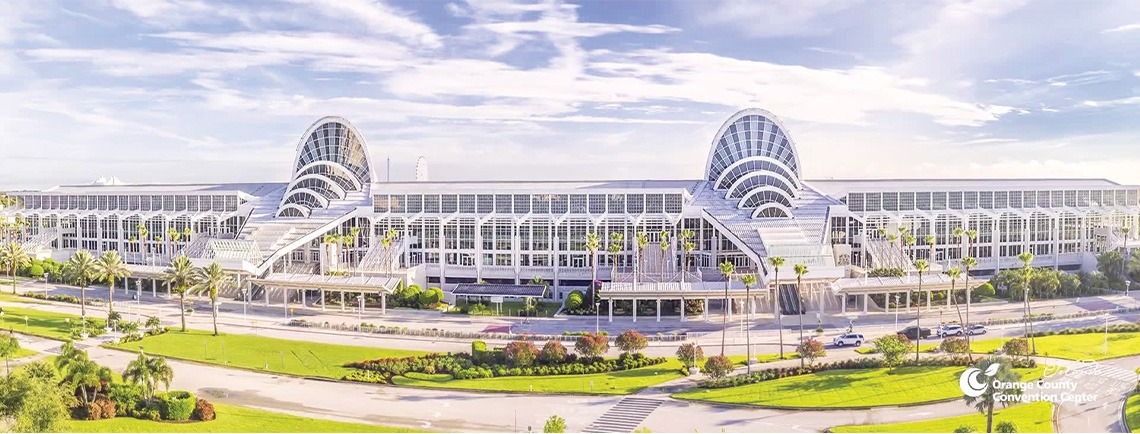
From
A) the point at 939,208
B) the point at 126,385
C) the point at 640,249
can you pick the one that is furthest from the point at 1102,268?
the point at 126,385

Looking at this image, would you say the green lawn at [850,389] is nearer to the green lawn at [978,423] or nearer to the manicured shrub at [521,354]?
the green lawn at [978,423]

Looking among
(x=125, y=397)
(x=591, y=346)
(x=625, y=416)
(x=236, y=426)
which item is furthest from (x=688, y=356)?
(x=125, y=397)

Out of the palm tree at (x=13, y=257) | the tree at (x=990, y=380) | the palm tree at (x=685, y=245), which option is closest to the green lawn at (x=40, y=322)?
the palm tree at (x=13, y=257)

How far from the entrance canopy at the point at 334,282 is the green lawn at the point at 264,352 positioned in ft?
43.8

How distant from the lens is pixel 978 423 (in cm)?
4056

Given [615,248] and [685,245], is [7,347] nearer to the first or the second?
[615,248]

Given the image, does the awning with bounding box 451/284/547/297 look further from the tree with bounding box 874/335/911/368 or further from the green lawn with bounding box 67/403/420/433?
the tree with bounding box 874/335/911/368

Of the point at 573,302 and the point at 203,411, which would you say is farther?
the point at 573,302

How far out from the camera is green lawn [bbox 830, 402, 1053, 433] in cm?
4000

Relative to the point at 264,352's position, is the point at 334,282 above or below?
above

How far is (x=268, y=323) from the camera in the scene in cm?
7144

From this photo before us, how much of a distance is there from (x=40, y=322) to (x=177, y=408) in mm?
39958

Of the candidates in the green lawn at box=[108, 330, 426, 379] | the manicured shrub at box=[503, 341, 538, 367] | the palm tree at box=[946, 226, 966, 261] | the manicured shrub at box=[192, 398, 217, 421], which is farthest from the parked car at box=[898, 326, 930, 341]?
the manicured shrub at box=[192, 398, 217, 421]

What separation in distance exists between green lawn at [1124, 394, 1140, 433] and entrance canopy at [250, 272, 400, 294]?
208ft
